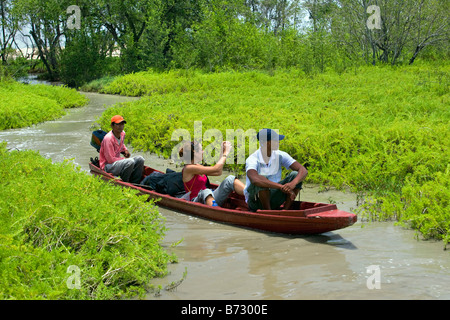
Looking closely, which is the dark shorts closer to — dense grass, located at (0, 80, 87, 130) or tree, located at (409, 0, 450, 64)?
dense grass, located at (0, 80, 87, 130)

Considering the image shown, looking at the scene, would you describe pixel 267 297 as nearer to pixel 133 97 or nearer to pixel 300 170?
pixel 300 170

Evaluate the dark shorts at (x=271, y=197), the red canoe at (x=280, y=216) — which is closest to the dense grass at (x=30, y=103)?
the red canoe at (x=280, y=216)

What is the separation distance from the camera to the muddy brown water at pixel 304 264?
4.94 metres

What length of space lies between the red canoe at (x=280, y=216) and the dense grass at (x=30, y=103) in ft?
35.4

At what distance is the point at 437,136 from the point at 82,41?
102ft

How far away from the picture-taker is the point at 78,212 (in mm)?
5352

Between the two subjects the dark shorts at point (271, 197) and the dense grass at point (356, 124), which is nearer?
the dark shorts at point (271, 197)

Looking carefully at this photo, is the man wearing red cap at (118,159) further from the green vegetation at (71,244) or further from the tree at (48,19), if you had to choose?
the tree at (48,19)

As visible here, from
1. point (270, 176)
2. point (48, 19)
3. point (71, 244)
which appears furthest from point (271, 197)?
point (48, 19)

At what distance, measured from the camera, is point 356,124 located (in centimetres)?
1129

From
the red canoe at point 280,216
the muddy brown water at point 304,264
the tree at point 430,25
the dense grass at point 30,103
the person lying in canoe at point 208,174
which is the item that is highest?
the tree at point 430,25

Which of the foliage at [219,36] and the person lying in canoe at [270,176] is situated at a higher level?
the foliage at [219,36]
